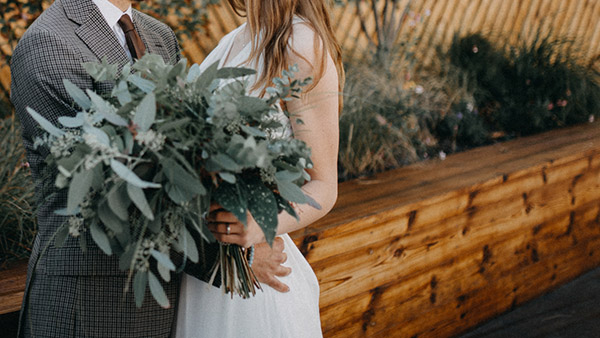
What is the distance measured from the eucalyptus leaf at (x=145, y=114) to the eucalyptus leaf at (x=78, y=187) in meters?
0.09

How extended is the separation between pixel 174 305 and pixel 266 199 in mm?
395

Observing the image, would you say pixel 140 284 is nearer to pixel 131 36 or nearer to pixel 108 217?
pixel 108 217

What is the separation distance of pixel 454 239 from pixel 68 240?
159 centimetres

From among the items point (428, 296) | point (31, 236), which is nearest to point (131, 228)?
point (31, 236)

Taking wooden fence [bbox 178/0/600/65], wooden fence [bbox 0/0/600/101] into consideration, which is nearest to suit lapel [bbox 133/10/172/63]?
wooden fence [bbox 0/0/600/101]

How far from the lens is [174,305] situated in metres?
1.04

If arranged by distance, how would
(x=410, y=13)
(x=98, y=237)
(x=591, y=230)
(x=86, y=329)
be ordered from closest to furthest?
(x=98, y=237), (x=86, y=329), (x=591, y=230), (x=410, y=13)

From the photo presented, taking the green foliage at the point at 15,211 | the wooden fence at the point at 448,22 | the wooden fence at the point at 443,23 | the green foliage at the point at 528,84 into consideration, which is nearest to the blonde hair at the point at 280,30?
the green foliage at the point at 15,211

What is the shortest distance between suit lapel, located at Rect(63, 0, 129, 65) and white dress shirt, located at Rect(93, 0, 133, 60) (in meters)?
0.04

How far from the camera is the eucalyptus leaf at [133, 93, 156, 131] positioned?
67cm

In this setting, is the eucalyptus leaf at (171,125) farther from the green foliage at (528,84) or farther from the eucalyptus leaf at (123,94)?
the green foliage at (528,84)

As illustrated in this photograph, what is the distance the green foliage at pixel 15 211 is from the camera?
1.66m

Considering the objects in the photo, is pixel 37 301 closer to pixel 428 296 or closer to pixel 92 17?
pixel 92 17

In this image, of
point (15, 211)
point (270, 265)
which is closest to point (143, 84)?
point (270, 265)
